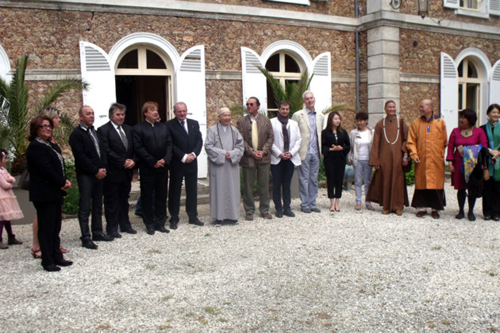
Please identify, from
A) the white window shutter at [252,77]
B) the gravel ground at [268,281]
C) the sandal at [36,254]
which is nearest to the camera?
the gravel ground at [268,281]

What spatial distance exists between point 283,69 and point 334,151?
13.4ft

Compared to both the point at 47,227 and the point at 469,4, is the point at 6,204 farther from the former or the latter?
the point at 469,4

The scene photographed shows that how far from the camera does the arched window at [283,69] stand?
436 inches

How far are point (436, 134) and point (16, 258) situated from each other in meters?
5.72

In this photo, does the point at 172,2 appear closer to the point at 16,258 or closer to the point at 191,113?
the point at 191,113

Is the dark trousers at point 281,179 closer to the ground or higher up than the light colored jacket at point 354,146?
closer to the ground

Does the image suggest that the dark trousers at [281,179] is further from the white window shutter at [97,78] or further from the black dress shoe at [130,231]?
the white window shutter at [97,78]

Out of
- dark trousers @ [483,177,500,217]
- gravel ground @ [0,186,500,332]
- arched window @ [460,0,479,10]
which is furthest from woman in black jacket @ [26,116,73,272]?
arched window @ [460,0,479,10]

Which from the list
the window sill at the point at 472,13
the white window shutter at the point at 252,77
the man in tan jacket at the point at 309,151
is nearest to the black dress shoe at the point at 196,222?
the man in tan jacket at the point at 309,151

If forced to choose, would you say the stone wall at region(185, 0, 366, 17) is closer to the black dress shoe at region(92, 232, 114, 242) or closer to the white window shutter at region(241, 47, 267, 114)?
the white window shutter at region(241, 47, 267, 114)

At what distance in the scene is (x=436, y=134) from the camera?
281 inches

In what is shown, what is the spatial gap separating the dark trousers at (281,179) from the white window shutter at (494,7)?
9.39 metres

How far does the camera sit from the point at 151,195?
6488 mm

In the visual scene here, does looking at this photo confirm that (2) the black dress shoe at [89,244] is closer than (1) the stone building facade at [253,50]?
Yes
